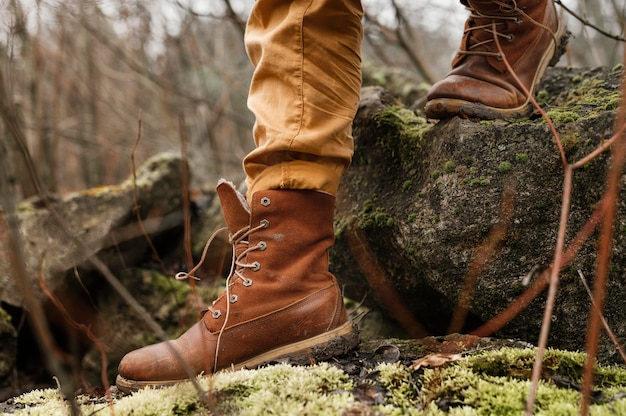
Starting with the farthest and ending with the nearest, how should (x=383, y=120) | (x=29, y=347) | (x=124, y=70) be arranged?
(x=124, y=70), (x=29, y=347), (x=383, y=120)

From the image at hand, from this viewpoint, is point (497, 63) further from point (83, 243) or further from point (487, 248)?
point (83, 243)

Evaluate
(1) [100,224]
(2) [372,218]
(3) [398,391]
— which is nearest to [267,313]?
(3) [398,391]

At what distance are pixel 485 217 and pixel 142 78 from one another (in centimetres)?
673

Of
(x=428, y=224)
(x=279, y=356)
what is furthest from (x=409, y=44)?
(x=279, y=356)

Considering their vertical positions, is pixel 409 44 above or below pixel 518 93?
above

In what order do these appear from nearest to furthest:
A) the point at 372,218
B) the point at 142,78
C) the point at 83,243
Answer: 1. the point at 372,218
2. the point at 83,243
3. the point at 142,78

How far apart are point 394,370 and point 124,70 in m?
8.02

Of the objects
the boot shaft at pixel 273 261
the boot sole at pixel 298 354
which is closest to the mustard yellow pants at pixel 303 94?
the boot shaft at pixel 273 261

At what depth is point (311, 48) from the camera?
169cm

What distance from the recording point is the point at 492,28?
2008 millimetres

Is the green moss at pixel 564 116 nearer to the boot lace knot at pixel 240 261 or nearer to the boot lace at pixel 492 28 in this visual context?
the boot lace at pixel 492 28

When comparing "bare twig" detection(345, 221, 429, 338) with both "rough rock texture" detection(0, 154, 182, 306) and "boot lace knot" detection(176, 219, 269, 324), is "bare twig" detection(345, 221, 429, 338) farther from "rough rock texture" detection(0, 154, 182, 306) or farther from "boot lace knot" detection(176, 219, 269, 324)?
"rough rock texture" detection(0, 154, 182, 306)

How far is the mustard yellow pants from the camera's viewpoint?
65.3 inches

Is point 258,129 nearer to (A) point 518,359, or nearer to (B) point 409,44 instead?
(A) point 518,359
